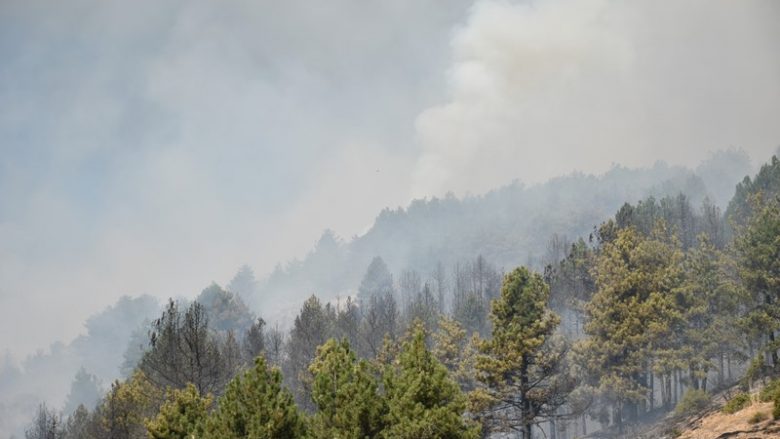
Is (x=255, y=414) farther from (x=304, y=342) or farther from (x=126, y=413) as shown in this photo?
(x=304, y=342)

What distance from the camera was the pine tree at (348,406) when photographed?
17.0 metres

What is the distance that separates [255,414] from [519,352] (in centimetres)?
1474

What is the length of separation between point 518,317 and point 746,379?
1494 centimetres

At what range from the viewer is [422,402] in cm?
1709

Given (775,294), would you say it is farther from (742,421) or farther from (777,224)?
(742,421)

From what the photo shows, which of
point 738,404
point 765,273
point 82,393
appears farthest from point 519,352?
point 82,393

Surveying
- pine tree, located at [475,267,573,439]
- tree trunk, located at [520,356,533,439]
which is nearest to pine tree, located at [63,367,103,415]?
pine tree, located at [475,267,573,439]

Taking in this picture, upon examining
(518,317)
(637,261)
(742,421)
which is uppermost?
(637,261)

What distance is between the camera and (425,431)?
1605 centimetres

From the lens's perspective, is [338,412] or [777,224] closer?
[338,412]

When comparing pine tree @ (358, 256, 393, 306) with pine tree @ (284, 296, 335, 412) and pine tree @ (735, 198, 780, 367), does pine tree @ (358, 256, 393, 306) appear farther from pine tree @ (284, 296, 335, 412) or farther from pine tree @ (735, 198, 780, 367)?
pine tree @ (735, 198, 780, 367)

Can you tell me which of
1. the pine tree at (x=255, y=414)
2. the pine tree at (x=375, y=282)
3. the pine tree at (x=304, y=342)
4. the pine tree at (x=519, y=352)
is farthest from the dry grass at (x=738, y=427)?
the pine tree at (x=375, y=282)

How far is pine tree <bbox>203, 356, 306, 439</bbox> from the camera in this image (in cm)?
1727

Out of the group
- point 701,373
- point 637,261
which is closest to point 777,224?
point 637,261
